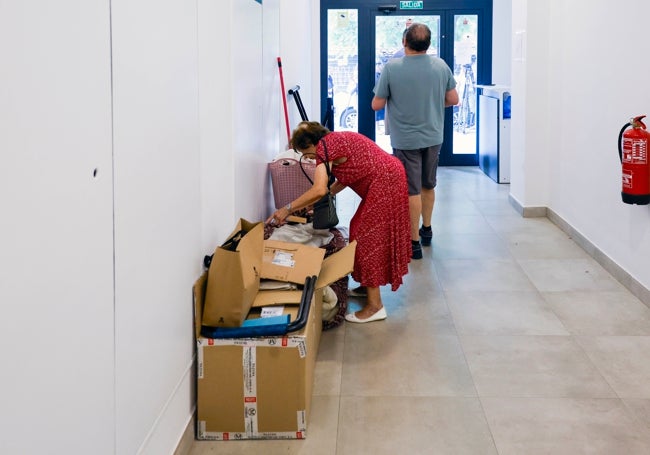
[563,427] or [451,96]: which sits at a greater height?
[451,96]

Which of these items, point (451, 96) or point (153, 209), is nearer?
point (153, 209)

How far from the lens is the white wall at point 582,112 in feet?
14.7

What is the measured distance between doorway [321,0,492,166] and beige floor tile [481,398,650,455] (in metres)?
7.07

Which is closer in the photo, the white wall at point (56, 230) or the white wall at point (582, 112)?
the white wall at point (56, 230)

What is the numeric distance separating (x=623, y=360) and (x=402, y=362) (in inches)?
38.4

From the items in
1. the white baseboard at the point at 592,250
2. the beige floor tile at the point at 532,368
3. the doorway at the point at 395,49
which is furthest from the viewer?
the doorway at the point at 395,49

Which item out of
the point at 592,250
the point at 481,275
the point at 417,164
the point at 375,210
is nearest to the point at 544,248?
the point at 592,250

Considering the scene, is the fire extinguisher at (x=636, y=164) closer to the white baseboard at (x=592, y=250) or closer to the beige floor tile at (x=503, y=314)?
the white baseboard at (x=592, y=250)

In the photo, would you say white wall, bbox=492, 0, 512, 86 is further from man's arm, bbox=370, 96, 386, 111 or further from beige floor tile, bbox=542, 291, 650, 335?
beige floor tile, bbox=542, 291, 650, 335

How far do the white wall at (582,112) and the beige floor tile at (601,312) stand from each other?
0.63 ft

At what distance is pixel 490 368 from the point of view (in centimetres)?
345

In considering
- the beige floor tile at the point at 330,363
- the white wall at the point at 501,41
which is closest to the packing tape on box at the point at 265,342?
the beige floor tile at the point at 330,363

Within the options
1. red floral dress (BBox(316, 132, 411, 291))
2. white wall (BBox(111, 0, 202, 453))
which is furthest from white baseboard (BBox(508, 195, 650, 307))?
white wall (BBox(111, 0, 202, 453))

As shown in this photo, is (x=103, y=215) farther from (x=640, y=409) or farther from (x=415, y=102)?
(x=415, y=102)
